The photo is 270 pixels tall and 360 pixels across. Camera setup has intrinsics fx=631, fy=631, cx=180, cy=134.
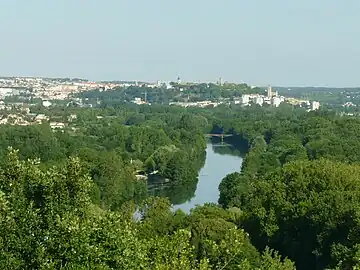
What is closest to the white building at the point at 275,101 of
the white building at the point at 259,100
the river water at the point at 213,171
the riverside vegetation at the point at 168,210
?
the white building at the point at 259,100

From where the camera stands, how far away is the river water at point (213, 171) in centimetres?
3234

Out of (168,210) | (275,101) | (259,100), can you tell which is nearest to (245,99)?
(259,100)

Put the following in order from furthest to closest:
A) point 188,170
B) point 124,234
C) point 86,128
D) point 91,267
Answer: point 86,128 → point 188,170 → point 124,234 → point 91,267

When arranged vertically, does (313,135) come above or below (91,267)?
below

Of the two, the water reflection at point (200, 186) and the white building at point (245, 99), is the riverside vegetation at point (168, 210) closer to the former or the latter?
the water reflection at point (200, 186)

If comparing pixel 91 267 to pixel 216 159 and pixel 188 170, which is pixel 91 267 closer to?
pixel 188 170

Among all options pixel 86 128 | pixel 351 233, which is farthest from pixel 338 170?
pixel 86 128

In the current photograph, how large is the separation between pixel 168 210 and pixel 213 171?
26301mm

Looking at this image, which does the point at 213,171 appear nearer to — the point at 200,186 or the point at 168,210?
the point at 200,186

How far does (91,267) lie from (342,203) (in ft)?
38.1

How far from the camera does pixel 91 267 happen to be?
646 cm

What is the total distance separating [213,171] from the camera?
4497 centimetres

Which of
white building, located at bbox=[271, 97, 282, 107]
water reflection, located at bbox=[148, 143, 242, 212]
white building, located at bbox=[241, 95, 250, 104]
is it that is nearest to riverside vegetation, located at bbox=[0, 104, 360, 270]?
water reflection, located at bbox=[148, 143, 242, 212]

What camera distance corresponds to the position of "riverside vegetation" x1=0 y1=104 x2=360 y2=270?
6.69 m
